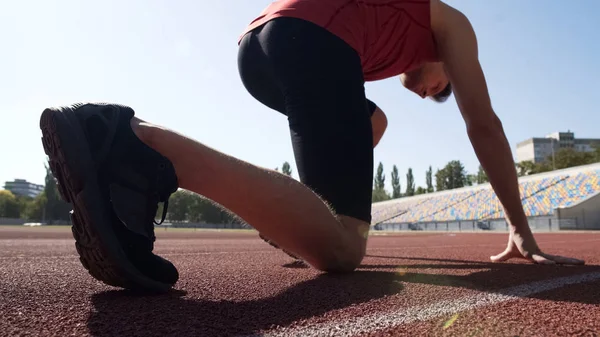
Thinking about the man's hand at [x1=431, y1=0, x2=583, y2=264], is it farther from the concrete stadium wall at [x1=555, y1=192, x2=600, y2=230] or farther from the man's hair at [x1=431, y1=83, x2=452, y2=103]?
the concrete stadium wall at [x1=555, y1=192, x2=600, y2=230]

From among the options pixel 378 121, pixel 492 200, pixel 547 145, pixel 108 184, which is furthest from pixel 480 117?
pixel 547 145

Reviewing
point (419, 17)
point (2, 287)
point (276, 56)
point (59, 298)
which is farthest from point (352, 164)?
point (2, 287)

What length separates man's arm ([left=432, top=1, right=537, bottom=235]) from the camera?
2328 mm

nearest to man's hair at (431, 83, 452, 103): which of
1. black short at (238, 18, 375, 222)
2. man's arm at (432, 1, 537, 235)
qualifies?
man's arm at (432, 1, 537, 235)

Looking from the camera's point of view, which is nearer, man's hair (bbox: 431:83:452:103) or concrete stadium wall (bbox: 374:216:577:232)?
man's hair (bbox: 431:83:452:103)

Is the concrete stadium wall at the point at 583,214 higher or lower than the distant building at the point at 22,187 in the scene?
lower

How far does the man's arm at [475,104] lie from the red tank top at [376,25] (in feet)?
0.34

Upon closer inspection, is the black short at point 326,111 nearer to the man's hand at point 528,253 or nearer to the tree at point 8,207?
the man's hand at point 528,253

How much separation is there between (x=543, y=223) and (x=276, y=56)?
2752cm

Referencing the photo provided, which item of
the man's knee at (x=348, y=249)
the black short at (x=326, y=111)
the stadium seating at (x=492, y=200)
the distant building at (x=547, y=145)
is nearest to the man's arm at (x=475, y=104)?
the black short at (x=326, y=111)

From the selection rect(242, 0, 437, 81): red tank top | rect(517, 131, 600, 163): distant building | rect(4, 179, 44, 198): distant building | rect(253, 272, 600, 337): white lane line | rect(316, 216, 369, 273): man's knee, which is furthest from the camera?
rect(4, 179, 44, 198): distant building

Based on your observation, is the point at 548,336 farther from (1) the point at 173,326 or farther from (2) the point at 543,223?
(2) the point at 543,223

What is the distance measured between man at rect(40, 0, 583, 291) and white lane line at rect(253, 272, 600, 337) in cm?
50

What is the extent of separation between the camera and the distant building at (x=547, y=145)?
89.2 meters
